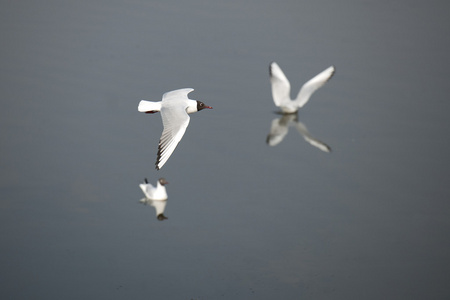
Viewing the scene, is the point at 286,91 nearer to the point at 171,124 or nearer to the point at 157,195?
the point at 171,124

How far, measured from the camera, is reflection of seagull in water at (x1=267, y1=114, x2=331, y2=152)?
10.4 m

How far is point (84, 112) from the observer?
10742 mm

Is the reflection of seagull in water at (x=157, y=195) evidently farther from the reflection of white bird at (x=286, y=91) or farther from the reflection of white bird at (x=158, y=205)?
the reflection of white bird at (x=286, y=91)

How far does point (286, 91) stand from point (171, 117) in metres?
3.00

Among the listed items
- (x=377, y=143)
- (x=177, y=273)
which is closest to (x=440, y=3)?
(x=377, y=143)

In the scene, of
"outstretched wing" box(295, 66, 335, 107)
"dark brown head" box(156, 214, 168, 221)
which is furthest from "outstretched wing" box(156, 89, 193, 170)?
"outstretched wing" box(295, 66, 335, 107)

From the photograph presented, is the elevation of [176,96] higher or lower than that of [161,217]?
higher

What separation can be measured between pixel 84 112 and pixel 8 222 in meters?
2.96

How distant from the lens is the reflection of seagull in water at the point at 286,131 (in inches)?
408

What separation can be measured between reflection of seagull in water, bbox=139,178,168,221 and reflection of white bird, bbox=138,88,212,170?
642 mm

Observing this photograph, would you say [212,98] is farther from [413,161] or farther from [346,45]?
[346,45]

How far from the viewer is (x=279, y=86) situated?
11.3 meters

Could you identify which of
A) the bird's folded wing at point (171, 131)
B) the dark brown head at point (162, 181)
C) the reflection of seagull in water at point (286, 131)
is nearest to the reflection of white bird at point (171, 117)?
the bird's folded wing at point (171, 131)

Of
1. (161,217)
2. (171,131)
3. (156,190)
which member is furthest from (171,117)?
(161,217)
